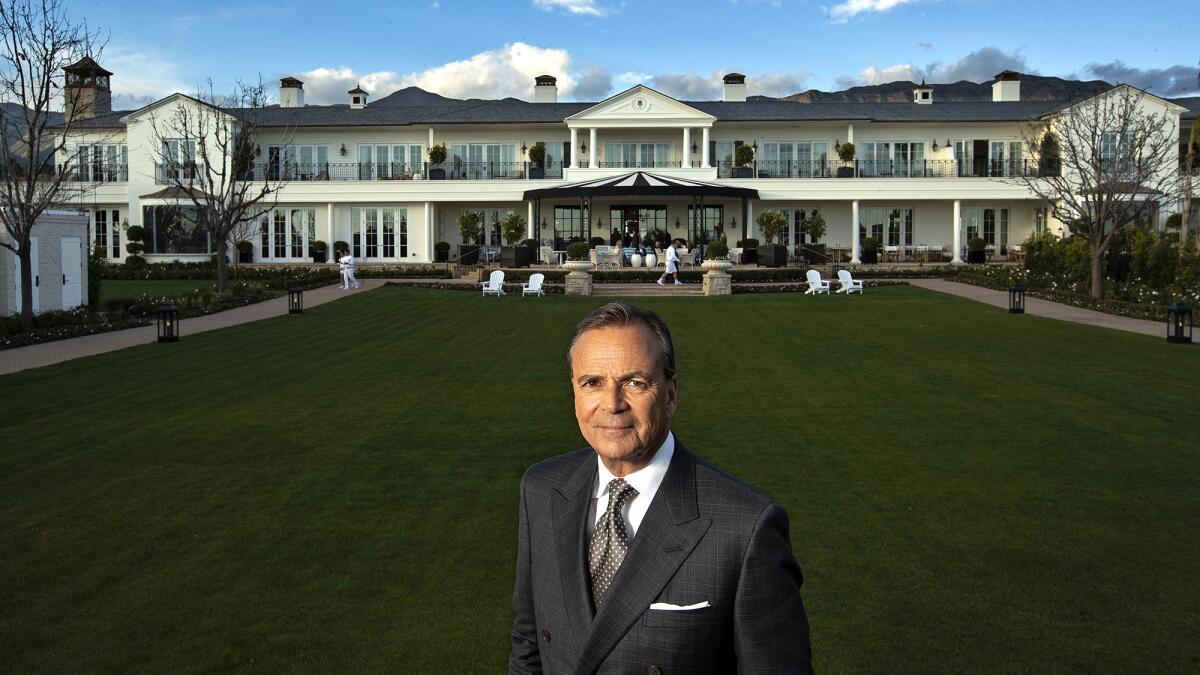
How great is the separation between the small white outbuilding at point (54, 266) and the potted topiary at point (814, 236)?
27.2 m

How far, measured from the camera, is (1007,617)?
19.1 ft

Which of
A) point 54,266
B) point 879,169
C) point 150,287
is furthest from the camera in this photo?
point 879,169

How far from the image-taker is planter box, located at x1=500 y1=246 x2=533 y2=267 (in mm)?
40062

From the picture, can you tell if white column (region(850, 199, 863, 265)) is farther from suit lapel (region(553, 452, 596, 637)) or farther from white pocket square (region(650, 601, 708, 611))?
white pocket square (region(650, 601, 708, 611))

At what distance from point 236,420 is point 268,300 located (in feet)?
64.4

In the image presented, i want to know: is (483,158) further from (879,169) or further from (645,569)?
(645,569)

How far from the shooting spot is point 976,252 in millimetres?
44656

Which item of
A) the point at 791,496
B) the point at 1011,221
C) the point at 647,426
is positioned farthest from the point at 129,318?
the point at 1011,221

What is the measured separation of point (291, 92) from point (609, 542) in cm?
5826

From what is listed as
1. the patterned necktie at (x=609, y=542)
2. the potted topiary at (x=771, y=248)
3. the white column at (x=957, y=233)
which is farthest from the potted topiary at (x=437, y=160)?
the patterned necktie at (x=609, y=542)

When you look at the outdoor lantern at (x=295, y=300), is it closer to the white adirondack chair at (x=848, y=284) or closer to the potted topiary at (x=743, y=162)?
the white adirondack chair at (x=848, y=284)

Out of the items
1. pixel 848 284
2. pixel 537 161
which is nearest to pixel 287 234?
pixel 537 161

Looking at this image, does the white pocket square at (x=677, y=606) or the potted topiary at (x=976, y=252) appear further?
the potted topiary at (x=976, y=252)

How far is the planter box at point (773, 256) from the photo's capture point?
127 feet
